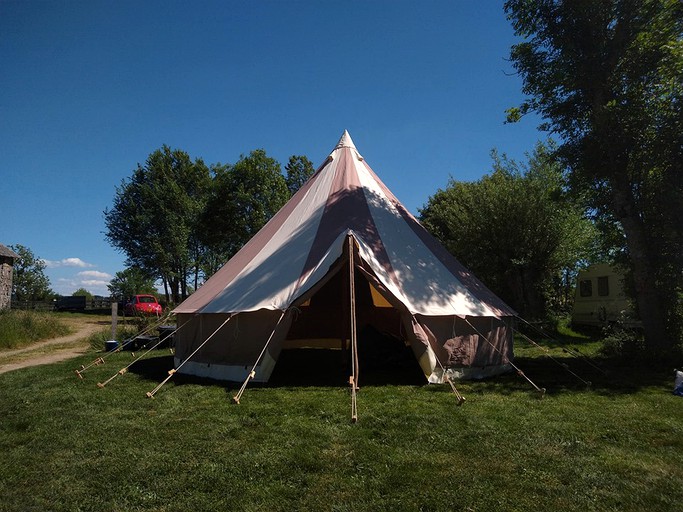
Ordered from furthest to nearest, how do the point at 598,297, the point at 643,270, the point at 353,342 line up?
1. the point at 598,297
2. the point at 643,270
3. the point at 353,342

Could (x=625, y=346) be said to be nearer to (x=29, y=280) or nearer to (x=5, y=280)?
(x=5, y=280)

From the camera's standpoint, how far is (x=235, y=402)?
505 centimetres

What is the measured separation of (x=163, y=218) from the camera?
25.5 m

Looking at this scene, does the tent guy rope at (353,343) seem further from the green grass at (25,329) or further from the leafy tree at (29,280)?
the leafy tree at (29,280)

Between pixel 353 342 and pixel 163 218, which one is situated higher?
pixel 163 218

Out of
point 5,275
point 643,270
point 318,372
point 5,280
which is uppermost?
point 5,275

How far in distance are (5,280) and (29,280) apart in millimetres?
23357

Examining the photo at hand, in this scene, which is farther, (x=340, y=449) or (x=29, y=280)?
(x=29, y=280)

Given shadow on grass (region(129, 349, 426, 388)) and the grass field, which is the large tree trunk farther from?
shadow on grass (region(129, 349, 426, 388))

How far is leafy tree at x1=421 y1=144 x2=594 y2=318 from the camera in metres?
14.4

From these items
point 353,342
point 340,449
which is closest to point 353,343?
point 353,342

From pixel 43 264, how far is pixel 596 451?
48252 mm

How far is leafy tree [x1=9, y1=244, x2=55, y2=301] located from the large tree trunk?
43.5 metres

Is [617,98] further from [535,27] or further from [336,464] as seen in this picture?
[336,464]
